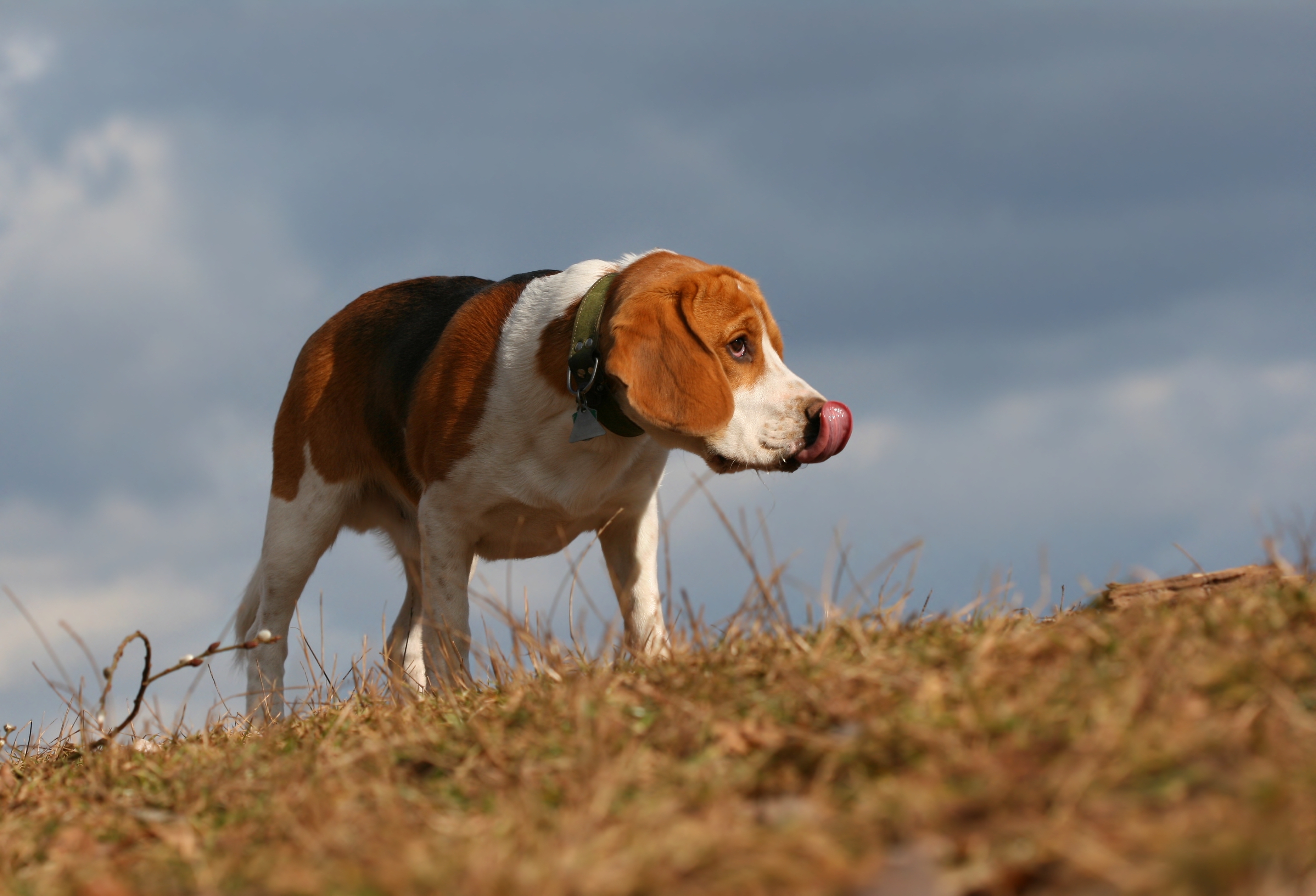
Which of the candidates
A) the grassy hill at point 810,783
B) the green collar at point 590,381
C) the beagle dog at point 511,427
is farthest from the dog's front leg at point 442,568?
the grassy hill at point 810,783

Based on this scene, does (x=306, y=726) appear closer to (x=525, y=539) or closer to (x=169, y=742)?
(x=169, y=742)

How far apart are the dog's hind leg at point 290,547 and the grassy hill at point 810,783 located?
255cm

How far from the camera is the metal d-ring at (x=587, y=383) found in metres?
4.23

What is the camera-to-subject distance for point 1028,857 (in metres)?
1.51

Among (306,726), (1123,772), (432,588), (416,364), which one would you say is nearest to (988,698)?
(1123,772)

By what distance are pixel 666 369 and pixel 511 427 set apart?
873mm

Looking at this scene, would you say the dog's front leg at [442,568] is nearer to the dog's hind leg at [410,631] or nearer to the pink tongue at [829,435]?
the dog's hind leg at [410,631]

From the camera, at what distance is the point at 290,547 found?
222 inches

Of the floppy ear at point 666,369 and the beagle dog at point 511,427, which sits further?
the beagle dog at point 511,427

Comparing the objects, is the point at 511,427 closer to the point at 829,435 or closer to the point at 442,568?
the point at 442,568

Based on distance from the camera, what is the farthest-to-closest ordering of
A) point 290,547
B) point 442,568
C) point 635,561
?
point 290,547
point 635,561
point 442,568

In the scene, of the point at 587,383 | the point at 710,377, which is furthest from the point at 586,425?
the point at 710,377

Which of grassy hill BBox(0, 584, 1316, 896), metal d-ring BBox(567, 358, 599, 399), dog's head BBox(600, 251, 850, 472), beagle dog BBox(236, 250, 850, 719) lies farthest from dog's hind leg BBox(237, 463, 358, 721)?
grassy hill BBox(0, 584, 1316, 896)

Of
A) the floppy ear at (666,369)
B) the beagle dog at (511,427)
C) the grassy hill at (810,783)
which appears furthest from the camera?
the beagle dog at (511,427)
